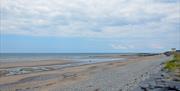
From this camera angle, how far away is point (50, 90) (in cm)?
1856

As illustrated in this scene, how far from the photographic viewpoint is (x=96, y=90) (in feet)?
52.7

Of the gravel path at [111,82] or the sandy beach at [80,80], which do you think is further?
the sandy beach at [80,80]

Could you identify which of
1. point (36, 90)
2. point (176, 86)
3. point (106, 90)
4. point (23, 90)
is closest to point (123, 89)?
point (106, 90)

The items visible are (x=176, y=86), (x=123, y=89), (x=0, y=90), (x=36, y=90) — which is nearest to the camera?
(x=176, y=86)

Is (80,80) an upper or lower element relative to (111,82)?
lower

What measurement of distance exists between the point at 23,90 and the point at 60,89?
3.05 m

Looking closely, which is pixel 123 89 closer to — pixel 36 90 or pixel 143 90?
pixel 143 90

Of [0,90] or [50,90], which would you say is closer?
[50,90]

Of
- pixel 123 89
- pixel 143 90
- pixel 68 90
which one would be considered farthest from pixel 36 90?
pixel 143 90

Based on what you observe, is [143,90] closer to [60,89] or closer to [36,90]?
[60,89]

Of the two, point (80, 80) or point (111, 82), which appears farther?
point (80, 80)

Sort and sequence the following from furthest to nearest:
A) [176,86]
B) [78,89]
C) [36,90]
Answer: [36,90] → [78,89] → [176,86]

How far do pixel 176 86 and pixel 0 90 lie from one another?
13187mm

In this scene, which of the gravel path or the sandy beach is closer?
the gravel path
